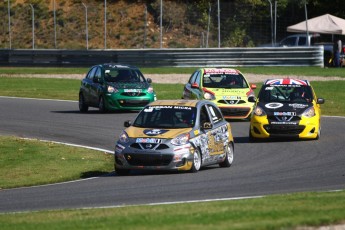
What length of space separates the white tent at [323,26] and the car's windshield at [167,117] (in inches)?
1313

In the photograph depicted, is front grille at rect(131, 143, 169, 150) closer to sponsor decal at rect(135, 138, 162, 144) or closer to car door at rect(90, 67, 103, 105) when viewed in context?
sponsor decal at rect(135, 138, 162, 144)

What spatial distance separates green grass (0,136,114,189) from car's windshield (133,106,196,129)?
4.16 ft

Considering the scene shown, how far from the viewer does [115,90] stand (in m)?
31.0

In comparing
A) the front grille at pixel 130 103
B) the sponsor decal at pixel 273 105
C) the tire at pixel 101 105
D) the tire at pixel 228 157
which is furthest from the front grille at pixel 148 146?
the tire at pixel 101 105

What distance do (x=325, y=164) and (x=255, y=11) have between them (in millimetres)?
32577

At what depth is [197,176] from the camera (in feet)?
57.5

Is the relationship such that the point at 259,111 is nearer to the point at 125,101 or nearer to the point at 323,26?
the point at 125,101

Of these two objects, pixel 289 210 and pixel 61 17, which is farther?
pixel 61 17

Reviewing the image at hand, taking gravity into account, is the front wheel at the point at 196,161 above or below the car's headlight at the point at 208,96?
below

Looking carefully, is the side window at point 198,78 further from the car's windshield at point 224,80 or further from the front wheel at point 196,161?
the front wheel at point 196,161

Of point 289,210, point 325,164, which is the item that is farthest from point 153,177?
point 289,210

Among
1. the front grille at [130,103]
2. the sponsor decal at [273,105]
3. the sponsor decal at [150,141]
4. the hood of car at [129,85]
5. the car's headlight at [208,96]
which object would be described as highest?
the sponsor decal at [150,141]

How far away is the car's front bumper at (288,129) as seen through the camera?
77.0 feet

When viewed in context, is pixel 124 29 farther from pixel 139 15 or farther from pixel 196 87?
pixel 196 87
